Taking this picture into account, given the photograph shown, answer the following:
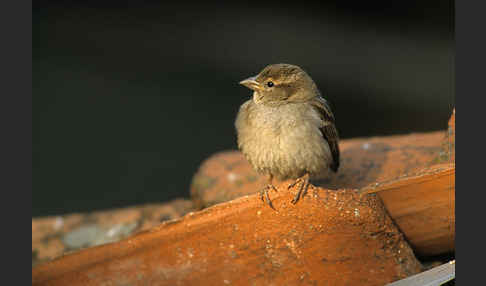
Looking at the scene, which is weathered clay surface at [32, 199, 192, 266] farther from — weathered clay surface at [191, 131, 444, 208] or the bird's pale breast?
the bird's pale breast

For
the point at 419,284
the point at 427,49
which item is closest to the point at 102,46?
the point at 427,49

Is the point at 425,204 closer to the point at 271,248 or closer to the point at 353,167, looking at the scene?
the point at 271,248

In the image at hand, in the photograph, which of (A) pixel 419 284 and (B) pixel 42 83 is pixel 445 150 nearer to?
(A) pixel 419 284

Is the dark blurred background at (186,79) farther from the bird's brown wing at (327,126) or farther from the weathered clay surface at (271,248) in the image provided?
the weathered clay surface at (271,248)

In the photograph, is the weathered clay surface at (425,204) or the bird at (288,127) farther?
the bird at (288,127)

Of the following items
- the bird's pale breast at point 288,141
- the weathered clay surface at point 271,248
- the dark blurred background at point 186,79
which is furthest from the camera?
the dark blurred background at point 186,79

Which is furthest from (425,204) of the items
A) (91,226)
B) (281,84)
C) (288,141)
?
(91,226)

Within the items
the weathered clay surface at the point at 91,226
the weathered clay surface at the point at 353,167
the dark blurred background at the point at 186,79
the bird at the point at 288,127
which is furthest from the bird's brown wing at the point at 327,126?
the weathered clay surface at the point at 91,226

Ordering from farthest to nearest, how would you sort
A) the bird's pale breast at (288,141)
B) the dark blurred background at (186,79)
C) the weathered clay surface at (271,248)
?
the dark blurred background at (186,79), the bird's pale breast at (288,141), the weathered clay surface at (271,248)
